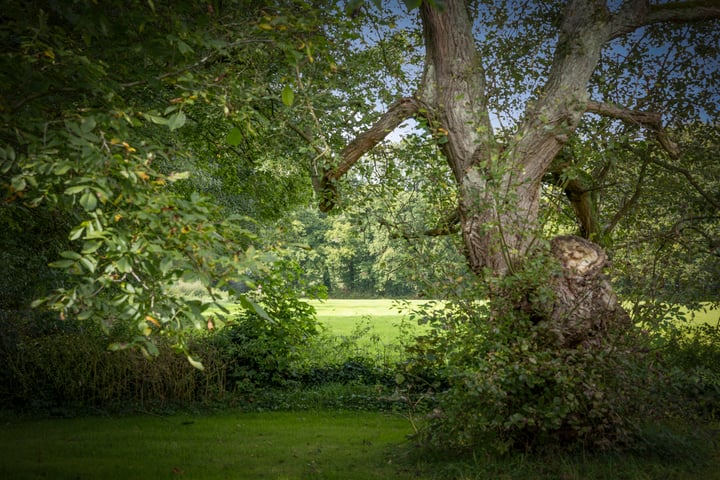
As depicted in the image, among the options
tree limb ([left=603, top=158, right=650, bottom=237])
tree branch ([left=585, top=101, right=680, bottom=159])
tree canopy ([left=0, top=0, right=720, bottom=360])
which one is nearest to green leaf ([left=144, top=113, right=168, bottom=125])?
tree canopy ([left=0, top=0, right=720, bottom=360])

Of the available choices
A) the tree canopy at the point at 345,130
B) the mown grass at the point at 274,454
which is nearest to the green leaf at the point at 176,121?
the tree canopy at the point at 345,130

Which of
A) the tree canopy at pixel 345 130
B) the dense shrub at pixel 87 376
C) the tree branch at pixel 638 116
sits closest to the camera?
the tree canopy at pixel 345 130

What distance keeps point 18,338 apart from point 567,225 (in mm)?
9843

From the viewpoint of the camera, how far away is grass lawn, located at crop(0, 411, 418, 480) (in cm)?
615

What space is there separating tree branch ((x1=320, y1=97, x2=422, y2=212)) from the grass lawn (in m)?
3.06

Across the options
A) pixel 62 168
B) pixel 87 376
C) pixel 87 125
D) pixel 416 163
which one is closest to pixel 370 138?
pixel 416 163

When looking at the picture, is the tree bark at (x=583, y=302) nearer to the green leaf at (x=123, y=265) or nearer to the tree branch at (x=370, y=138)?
the tree branch at (x=370, y=138)

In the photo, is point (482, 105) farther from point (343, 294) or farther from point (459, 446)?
point (343, 294)

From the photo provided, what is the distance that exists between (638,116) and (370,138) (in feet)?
10.7

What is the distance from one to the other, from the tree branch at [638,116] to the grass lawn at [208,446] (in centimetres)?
465

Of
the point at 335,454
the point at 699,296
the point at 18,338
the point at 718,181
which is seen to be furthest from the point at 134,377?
the point at 718,181

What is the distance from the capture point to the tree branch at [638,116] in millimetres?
6957

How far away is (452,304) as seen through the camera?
5.84 metres

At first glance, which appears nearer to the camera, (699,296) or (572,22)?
(699,296)
